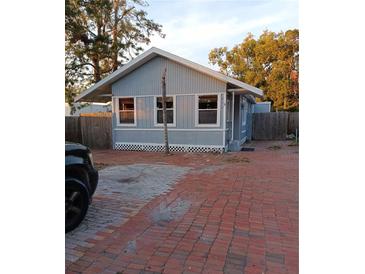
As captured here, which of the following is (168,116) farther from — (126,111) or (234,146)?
(234,146)

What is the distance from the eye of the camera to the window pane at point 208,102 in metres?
9.88

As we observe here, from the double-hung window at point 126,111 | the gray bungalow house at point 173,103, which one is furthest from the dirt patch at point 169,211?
the double-hung window at point 126,111

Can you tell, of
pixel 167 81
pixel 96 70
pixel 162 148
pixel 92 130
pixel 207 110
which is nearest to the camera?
pixel 207 110

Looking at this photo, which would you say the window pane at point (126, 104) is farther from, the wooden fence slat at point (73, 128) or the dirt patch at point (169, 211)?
the dirt patch at point (169, 211)

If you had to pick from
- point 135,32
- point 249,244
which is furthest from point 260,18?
point 135,32

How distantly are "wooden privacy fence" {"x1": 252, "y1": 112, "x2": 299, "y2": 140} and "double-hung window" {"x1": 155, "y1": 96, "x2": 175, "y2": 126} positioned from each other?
7.88 meters

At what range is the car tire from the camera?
3006mm

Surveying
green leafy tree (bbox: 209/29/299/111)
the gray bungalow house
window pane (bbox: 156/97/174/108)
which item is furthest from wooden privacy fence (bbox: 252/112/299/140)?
window pane (bbox: 156/97/174/108)

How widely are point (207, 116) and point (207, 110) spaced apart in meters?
0.25

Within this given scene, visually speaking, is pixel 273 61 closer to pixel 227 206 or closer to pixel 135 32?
pixel 135 32

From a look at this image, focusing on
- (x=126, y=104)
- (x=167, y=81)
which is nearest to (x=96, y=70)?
(x=126, y=104)

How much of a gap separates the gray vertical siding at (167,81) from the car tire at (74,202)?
754 cm

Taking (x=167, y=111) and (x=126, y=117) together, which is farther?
(x=126, y=117)

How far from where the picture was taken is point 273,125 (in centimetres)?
1599
